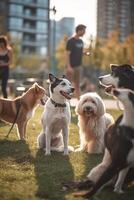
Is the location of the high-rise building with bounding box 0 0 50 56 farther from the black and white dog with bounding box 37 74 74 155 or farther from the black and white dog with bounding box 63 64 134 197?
the black and white dog with bounding box 63 64 134 197

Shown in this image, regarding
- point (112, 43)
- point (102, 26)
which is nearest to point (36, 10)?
point (102, 26)

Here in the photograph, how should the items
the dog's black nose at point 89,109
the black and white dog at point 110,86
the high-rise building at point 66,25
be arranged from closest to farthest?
1. the black and white dog at point 110,86
2. the dog's black nose at point 89,109
3. the high-rise building at point 66,25

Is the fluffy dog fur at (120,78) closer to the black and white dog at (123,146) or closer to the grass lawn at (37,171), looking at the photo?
the black and white dog at (123,146)

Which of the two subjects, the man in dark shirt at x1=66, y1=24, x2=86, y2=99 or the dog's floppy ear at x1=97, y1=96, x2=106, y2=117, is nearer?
the dog's floppy ear at x1=97, y1=96, x2=106, y2=117

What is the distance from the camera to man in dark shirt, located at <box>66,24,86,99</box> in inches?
477

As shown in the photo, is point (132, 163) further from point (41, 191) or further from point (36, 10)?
point (36, 10)

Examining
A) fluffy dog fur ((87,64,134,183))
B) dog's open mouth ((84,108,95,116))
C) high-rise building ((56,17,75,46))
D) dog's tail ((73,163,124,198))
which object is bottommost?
dog's tail ((73,163,124,198))

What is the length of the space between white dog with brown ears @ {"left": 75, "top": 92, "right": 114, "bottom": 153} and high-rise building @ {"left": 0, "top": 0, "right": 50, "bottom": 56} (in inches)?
3406

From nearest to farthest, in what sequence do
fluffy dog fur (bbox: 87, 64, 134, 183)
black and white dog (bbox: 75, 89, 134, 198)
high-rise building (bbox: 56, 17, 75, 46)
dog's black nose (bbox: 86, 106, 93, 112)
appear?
1. black and white dog (bbox: 75, 89, 134, 198)
2. fluffy dog fur (bbox: 87, 64, 134, 183)
3. dog's black nose (bbox: 86, 106, 93, 112)
4. high-rise building (bbox: 56, 17, 75, 46)

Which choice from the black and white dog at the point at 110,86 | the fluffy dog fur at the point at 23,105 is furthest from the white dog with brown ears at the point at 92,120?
the fluffy dog fur at the point at 23,105

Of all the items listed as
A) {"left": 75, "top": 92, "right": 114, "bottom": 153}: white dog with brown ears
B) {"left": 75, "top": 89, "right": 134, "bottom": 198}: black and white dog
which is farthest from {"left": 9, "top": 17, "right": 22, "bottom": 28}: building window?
{"left": 75, "top": 89, "right": 134, "bottom": 198}: black and white dog

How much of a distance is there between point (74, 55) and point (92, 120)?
5.20 metres

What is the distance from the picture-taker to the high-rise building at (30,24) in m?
94.0

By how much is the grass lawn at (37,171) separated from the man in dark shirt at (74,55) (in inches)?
157
